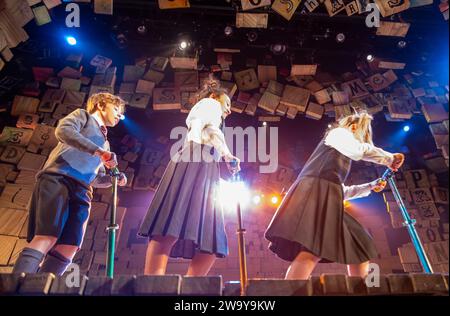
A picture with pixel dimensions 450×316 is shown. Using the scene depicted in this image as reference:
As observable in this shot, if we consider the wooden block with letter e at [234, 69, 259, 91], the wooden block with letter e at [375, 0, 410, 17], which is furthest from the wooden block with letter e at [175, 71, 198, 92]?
the wooden block with letter e at [375, 0, 410, 17]

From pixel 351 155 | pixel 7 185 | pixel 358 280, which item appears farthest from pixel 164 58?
pixel 358 280

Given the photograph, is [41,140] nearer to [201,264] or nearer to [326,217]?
[201,264]

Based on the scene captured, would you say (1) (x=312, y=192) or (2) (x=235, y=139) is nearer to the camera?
(1) (x=312, y=192)

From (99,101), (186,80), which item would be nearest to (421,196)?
(186,80)

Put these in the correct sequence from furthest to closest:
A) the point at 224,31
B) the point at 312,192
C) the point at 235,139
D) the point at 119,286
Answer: the point at 235,139 → the point at 224,31 → the point at 312,192 → the point at 119,286

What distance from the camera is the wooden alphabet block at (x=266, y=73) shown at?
6125 millimetres

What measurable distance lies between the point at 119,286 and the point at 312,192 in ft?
5.18

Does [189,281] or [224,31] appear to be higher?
[224,31]

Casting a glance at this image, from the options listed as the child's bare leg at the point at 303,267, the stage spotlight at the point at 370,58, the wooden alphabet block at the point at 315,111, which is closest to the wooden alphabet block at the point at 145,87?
the wooden alphabet block at the point at 315,111

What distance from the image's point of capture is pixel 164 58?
19.9 ft

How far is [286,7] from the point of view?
514cm

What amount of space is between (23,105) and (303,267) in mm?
5150
